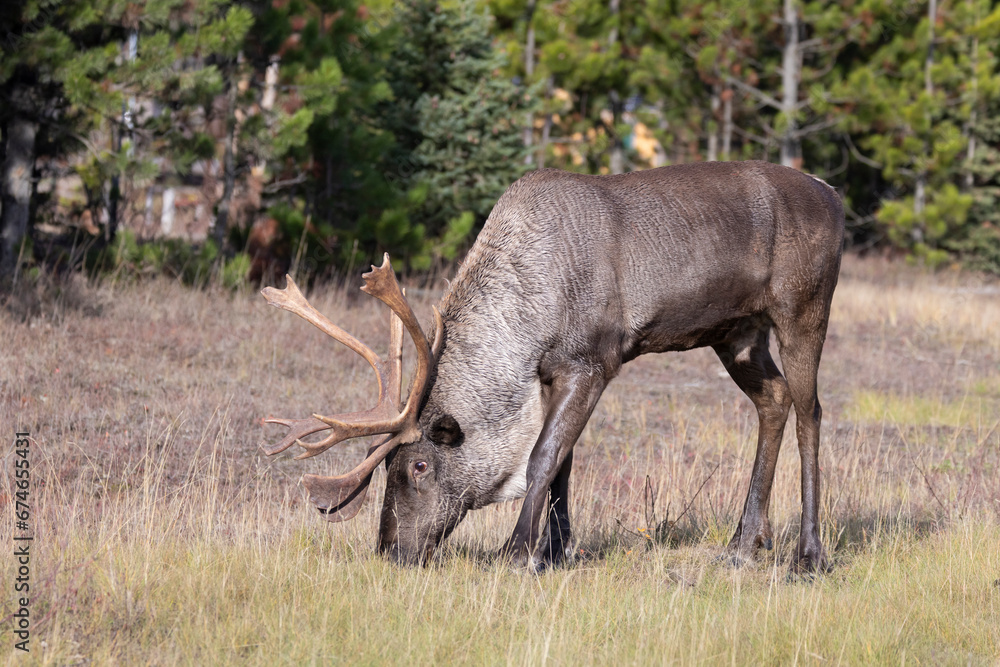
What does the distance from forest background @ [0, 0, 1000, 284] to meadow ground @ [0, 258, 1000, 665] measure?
214cm

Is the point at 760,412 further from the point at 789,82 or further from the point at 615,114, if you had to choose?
the point at 615,114

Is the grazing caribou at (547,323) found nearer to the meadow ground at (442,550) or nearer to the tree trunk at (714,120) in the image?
the meadow ground at (442,550)

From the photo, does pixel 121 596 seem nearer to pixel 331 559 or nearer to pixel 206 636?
pixel 206 636

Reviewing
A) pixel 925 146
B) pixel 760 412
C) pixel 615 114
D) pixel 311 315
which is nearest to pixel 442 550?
pixel 311 315

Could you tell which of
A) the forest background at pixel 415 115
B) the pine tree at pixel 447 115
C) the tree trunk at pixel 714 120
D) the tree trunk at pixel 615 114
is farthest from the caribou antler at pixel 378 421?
the tree trunk at pixel 714 120

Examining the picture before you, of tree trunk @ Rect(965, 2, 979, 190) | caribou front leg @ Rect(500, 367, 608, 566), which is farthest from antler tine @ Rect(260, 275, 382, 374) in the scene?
tree trunk @ Rect(965, 2, 979, 190)

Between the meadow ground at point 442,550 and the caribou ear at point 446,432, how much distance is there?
1.83ft

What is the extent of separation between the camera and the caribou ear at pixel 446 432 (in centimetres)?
477

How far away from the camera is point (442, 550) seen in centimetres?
500

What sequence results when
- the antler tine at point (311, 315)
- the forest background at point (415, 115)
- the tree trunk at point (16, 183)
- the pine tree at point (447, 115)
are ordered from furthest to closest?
the pine tree at point (447, 115) → the forest background at point (415, 115) → the tree trunk at point (16, 183) → the antler tine at point (311, 315)

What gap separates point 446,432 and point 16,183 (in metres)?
8.18

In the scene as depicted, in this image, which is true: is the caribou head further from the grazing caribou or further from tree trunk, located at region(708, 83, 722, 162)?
tree trunk, located at region(708, 83, 722, 162)

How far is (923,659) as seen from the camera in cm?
395

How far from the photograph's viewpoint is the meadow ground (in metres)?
3.89
